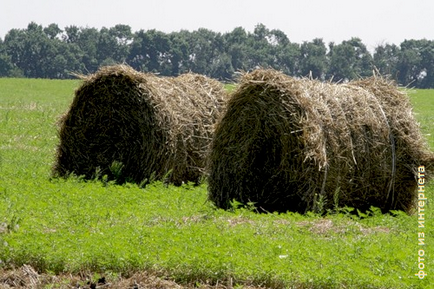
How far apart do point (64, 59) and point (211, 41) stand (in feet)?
57.2

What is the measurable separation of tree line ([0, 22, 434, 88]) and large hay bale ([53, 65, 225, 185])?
6024 cm

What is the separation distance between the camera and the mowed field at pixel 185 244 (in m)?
8.19

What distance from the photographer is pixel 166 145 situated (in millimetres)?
15492

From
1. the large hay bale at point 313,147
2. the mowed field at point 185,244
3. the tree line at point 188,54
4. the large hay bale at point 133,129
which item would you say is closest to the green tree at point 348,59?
the tree line at point 188,54

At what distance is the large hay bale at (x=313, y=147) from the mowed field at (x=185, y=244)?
0.49 meters

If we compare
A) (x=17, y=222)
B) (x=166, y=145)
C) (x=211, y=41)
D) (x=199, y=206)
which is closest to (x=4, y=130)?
(x=166, y=145)

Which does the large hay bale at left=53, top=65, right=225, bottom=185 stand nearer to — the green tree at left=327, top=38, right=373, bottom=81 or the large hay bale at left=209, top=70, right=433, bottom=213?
the large hay bale at left=209, top=70, right=433, bottom=213

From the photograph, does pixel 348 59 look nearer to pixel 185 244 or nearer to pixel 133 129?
pixel 133 129

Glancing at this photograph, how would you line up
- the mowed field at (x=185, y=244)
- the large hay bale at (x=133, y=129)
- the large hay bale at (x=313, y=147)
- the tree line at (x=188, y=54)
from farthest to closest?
the tree line at (x=188, y=54) < the large hay bale at (x=133, y=129) < the large hay bale at (x=313, y=147) < the mowed field at (x=185, y=244)

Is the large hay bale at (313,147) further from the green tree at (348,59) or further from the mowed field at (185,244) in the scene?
the green tree at (348,59)

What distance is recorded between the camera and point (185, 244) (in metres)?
9.06

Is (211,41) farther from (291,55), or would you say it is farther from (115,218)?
(115,218)

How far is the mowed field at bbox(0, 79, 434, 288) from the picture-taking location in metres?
8.19

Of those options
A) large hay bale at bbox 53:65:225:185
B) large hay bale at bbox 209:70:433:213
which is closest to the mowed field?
large hay bale at bbox 209:70:433:213
